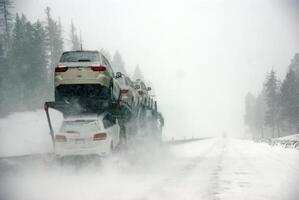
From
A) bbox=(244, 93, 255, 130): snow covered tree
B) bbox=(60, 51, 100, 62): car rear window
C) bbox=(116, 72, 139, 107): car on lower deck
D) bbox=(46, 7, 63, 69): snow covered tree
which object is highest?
bbox=(46, 7, 63, 69): snow covered tree

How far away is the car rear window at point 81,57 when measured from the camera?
13.6 metres

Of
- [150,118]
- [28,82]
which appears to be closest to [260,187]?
[150,118]

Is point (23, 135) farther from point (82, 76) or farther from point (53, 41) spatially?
point (53, 41)

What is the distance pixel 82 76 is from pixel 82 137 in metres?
2.16

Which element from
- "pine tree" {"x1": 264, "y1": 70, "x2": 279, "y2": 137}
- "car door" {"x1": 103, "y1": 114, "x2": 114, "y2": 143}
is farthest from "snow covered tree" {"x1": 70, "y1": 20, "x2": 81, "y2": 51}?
"car door" {"x1": 103, "y1": 114, "x2": 114, "y2": 143}

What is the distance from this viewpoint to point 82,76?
44.0 ft

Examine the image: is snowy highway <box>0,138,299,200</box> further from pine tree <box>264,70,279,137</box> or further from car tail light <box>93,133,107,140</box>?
pine tree <box>264,70,279,137</box>

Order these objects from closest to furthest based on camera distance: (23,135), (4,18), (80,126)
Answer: (80,126) → (23,135) → (4,18)

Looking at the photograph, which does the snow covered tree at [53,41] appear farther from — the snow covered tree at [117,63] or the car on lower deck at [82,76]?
the car on lower deck at [82,76]

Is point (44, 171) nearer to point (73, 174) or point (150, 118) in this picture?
point (73, 174)

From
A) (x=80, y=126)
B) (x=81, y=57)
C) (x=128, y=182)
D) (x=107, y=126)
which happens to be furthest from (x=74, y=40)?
(x=128, y=182)

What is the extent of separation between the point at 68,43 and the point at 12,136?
32.6m

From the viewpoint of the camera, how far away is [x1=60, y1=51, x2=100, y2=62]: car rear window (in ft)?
44.7

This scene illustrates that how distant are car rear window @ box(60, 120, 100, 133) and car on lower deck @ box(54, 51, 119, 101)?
4.53ft
